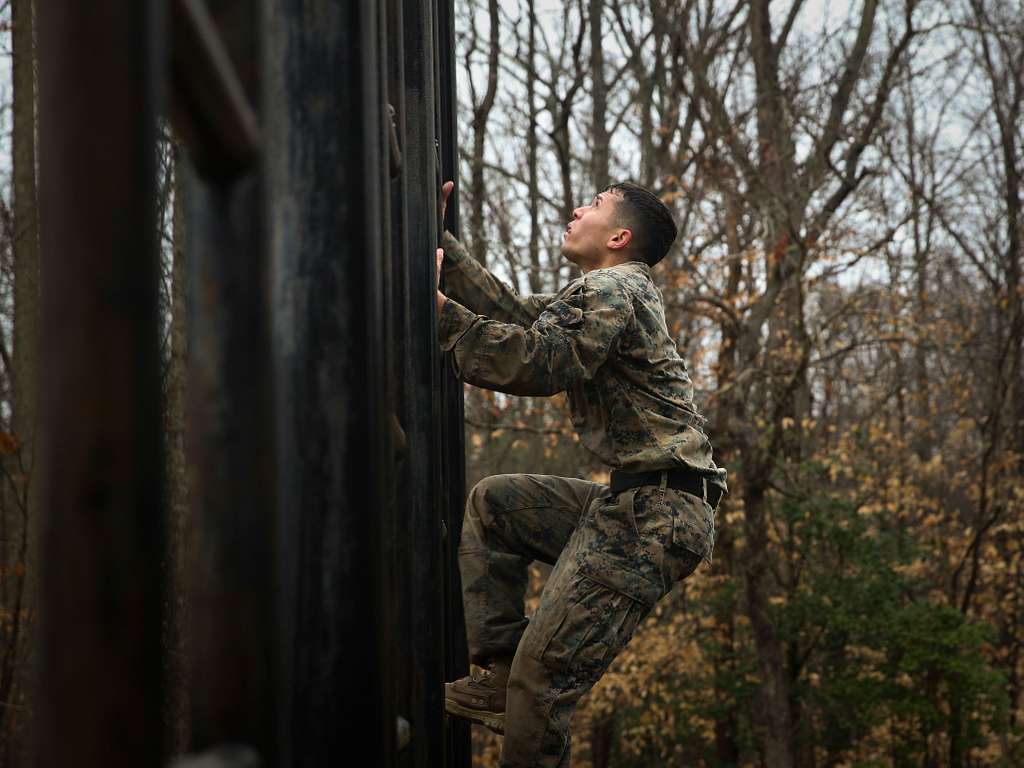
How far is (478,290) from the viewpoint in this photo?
3.98 meters

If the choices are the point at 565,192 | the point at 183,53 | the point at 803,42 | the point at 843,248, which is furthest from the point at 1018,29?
the point at 183,53

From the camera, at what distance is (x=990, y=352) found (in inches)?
730

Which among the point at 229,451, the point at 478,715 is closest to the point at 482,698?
the point at 478,715

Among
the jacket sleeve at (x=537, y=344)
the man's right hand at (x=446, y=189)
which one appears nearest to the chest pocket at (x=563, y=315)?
the jacket sleeve at (x=537, y=344)

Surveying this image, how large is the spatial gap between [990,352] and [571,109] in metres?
8.92

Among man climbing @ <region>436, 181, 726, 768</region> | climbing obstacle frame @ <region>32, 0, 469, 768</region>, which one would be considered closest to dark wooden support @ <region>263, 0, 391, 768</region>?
climbing obstacle frame @ <region>32, 0, 469, 768</region>

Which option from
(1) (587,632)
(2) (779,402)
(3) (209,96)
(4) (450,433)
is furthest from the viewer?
(2) (779,402)

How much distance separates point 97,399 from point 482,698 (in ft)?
10.4

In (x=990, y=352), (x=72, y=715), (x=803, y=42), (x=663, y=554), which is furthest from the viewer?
(x=990, y=352)

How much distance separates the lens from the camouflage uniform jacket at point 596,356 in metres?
3.48

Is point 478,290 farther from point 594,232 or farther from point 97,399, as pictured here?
point 97,399

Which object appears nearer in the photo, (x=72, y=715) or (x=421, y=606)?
(x=72, y=715)

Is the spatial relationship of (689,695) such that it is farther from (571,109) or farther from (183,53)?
(183,53)

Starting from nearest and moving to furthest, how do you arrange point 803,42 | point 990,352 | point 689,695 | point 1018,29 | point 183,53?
point 183,53, point 803,42, point 689,695, point 1018,29, point 990,352
